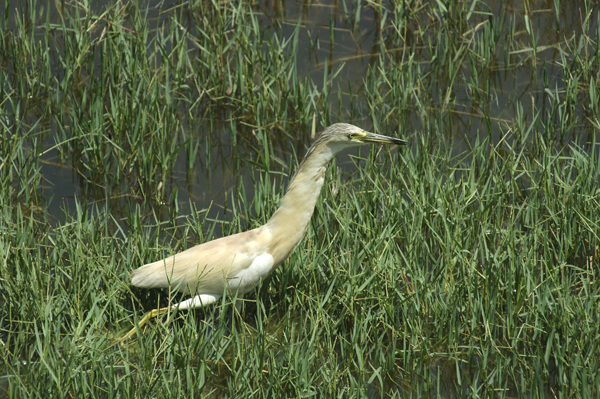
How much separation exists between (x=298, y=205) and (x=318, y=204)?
54 cm

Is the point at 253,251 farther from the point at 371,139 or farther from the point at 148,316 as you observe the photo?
the point at 371,139

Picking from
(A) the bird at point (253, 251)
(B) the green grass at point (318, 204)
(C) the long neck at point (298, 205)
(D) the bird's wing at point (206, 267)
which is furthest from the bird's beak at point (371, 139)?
(D) the bird's wing at point (206, 267)

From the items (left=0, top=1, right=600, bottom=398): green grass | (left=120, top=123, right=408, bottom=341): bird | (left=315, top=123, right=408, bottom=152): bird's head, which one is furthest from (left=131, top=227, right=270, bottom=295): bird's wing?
(left=315, top=123, right=408, bottom=152): bird's head

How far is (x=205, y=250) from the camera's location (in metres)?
4.45

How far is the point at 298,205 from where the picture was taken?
448 centimetres

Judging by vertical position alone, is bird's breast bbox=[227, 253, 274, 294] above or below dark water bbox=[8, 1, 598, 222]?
below

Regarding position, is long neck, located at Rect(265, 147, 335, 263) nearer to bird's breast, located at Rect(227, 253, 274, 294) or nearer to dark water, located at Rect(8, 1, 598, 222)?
bird's breast, located at Rect(227, 253, 274, 294)

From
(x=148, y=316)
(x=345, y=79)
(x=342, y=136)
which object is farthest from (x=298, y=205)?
(x=345, y=79)

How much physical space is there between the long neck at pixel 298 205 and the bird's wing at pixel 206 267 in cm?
9

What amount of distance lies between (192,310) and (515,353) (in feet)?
5.71

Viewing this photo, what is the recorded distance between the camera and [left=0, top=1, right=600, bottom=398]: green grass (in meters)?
3.91

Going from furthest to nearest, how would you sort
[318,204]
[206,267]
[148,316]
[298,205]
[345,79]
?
[345,79] → [318,204] → [298,205] → [206,267] → [148,316]

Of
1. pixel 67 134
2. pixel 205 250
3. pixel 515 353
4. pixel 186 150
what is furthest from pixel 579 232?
pixel 67 134

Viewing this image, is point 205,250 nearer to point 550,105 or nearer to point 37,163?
point 37,163
